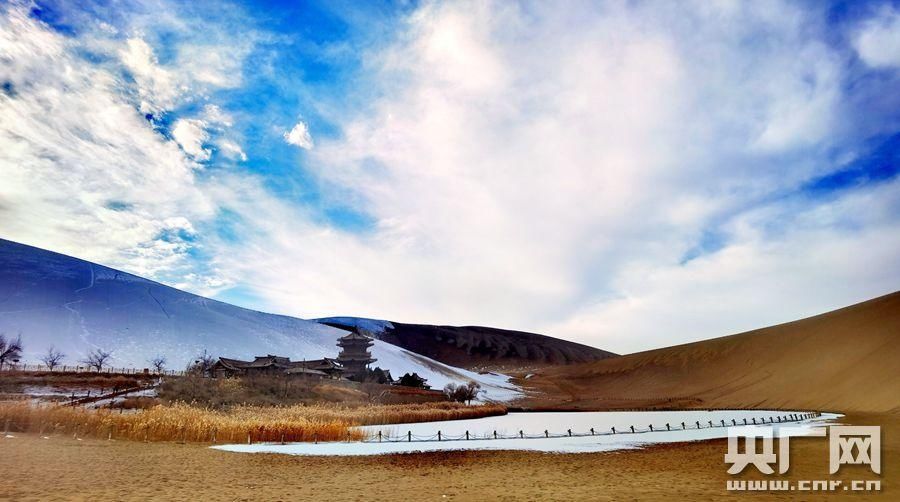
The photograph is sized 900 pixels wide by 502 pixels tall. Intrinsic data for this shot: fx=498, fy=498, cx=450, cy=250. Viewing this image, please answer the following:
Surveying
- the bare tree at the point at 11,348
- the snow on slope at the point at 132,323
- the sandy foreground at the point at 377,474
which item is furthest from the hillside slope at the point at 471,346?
the sandy foreground at the point at 377,474

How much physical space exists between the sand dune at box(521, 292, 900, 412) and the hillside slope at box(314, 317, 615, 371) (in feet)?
270

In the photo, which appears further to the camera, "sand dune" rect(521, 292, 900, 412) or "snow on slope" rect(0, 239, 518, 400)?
"snow on slope" rect(0, 239, 518, 400)

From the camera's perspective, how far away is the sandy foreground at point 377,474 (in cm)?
1059

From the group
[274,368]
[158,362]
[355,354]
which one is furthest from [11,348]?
[355,354]

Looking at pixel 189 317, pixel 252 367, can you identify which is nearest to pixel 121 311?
pixel 189 317

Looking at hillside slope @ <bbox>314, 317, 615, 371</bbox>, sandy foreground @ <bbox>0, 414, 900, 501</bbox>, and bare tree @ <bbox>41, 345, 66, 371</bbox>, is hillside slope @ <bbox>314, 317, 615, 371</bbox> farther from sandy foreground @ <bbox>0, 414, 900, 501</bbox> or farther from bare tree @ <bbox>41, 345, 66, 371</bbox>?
sandy foreground @ <bbox>0, 414, 900, 501</bbox>

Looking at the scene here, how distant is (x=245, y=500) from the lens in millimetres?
10039

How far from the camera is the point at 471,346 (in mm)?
182750

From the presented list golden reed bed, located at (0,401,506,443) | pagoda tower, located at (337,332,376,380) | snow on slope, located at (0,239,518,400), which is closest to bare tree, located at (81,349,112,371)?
snow on slope, located at (0,239,518,400)

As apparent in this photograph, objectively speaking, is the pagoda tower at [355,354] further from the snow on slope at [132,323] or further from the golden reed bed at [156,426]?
the golden reed bed at [156,426]

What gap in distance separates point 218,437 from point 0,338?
5242cm

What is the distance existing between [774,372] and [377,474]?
195ft

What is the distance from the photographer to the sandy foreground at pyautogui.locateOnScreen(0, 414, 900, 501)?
34.7ft

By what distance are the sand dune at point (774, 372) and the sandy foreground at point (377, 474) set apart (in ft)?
96.7
